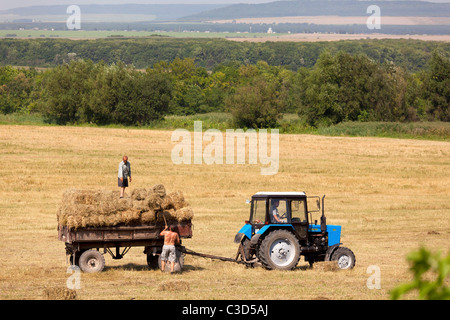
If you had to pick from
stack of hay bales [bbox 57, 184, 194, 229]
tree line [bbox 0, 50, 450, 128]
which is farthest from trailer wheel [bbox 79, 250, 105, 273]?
tree line [bbox 0, 50, 450, 128]

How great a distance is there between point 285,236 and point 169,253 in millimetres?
2764

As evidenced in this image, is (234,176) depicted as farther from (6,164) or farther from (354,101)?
(354,101)

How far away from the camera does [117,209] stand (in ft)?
50.3

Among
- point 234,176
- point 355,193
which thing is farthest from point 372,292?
point 234,176

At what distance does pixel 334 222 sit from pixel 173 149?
28.6 meters

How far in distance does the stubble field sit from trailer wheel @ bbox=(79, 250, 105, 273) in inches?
12.3

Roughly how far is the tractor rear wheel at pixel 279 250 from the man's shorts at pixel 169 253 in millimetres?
2029

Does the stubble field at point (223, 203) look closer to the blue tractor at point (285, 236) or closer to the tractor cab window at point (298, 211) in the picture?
the blue tractor at point (285, 236)

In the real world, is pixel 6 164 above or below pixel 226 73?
below

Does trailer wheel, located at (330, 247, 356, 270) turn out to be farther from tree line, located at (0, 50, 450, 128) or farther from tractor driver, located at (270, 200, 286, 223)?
tree line, located at (0, 50, 450, 128)

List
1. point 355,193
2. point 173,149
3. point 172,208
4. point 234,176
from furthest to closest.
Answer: point 173,149
point 234,176
point 355,193
point 172,208

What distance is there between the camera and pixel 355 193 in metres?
35.4

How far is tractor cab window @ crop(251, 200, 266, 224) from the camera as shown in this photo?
16.0 meters

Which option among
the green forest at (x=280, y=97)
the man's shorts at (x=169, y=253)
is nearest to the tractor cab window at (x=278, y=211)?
the man's shorts at (x=169, y=253)
